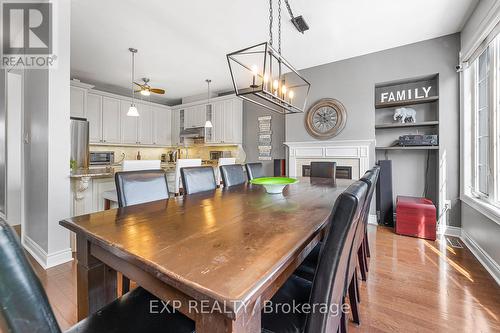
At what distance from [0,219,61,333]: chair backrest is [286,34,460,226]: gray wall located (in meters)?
3.90

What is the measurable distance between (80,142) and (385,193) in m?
5.26

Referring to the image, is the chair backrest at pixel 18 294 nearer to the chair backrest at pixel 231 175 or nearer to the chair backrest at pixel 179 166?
the chair backrest at pixel 231 175

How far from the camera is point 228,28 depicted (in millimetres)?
2850

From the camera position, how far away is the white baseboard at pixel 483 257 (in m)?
2.00

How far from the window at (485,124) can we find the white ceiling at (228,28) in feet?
2.17

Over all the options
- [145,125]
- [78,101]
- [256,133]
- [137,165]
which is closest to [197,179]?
[137,165]

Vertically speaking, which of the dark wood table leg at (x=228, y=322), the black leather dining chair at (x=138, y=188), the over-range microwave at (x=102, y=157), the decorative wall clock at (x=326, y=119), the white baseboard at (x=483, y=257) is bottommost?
the white baseboard at (x=483, y=257)

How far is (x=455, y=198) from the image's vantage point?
2.99m

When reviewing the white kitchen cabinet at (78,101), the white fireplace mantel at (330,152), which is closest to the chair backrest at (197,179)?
the white fireplace mantel at (330,152)

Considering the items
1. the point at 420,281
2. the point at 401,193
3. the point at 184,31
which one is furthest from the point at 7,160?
the point at 401,193

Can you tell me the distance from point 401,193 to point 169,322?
3.81 m

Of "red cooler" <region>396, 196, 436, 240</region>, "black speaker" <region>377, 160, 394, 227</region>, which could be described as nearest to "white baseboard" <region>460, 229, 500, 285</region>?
"red cooler" <region>396, 196, 436, 240</region>

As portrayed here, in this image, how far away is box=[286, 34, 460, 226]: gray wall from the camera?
3.01 meters

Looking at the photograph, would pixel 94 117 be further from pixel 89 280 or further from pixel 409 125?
pixel 409 125
